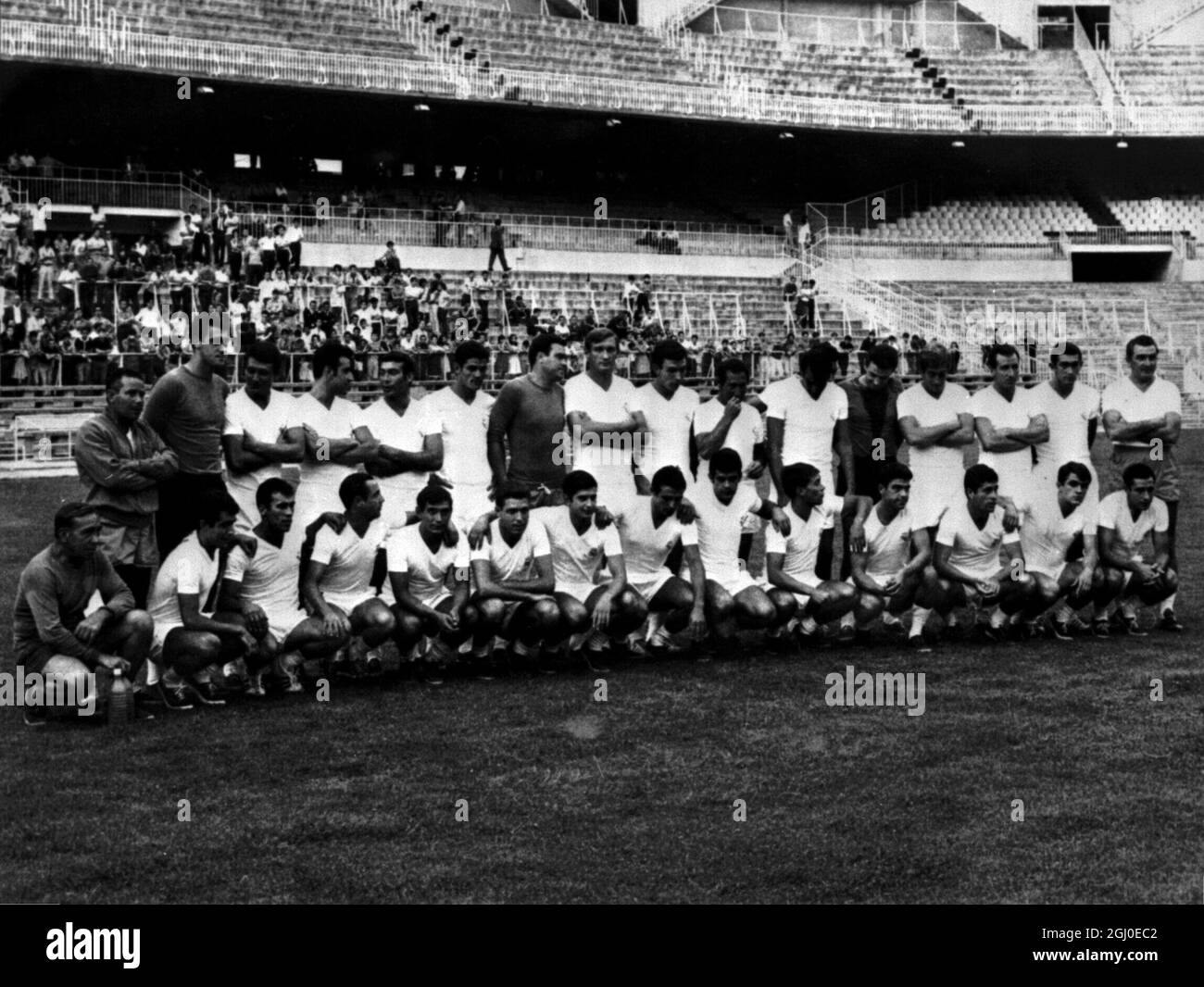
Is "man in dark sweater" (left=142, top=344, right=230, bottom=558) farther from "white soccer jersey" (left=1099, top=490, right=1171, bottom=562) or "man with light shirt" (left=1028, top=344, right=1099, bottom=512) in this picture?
"white soccer jersey" (left=1099, top=490, right=1171, bottom=562)

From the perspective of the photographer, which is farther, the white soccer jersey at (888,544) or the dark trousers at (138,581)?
the white soccer jersey at (888,544)

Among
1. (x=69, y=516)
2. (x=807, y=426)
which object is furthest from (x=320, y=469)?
(x=807, y=426)

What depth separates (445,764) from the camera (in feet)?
24.8

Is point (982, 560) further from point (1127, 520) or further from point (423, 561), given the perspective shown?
point (423, 561)

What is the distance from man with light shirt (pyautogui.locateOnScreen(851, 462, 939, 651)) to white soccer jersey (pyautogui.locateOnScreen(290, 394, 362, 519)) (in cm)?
321

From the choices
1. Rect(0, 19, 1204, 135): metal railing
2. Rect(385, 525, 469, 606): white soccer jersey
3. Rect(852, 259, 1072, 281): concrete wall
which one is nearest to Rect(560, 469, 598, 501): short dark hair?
Rect(385, 525, 469, 606): white soccer jersey

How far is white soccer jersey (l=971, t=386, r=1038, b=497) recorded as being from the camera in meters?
11.0

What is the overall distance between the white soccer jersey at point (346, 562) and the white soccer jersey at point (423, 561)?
0.12 metres

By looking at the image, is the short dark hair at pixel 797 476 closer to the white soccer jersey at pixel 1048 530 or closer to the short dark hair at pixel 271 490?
the white soccer jersey at pixel 1048 530

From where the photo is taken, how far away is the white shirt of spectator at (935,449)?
10.9 meters

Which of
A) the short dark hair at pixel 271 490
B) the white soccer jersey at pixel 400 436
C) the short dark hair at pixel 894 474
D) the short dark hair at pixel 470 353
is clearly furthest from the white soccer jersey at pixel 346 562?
the short dark hair at pixel 894 474

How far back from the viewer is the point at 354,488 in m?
9.26
